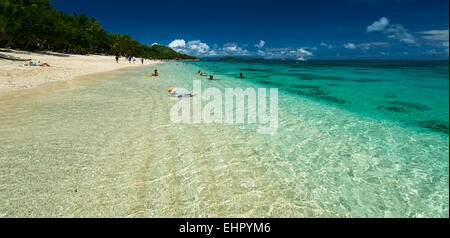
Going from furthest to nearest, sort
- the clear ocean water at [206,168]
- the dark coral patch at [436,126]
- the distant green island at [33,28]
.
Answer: the distant green island at [33,28]
the dark coral patch at [436,126]
the clear ocean water at [206,168]

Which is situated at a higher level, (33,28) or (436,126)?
(33,28)

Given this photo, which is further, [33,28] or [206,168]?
[33,28]

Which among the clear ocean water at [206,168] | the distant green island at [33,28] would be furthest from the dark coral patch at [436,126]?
the distant green island at [33,28]

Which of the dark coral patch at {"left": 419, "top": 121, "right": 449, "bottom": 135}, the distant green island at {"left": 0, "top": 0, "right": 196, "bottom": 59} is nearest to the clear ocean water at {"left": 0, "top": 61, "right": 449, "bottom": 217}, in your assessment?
the dark coral patch at {"left": 419, "top": 121, "right": 449, "bottom": 135}

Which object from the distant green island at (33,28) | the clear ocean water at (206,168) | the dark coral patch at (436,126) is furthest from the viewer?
the distant green island at (33,28)

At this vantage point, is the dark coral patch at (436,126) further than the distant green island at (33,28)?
No

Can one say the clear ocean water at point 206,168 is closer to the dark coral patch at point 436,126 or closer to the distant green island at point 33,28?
the dark coral patch at point 436,126

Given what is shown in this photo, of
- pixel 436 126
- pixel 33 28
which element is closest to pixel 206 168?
pixel 436 126

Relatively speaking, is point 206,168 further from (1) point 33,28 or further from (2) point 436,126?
(1) point 33,28

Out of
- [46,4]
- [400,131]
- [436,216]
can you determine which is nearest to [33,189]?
[436,216]

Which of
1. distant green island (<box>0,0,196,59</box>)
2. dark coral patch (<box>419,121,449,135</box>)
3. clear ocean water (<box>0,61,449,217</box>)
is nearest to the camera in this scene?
clear ocean water (<box>0,61,449,217</box>)

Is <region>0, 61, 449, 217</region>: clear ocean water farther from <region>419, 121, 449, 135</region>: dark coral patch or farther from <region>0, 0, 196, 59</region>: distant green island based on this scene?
<region>0, 0, 196, 59</region>: distant green island

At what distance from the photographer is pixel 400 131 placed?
28.3ft
